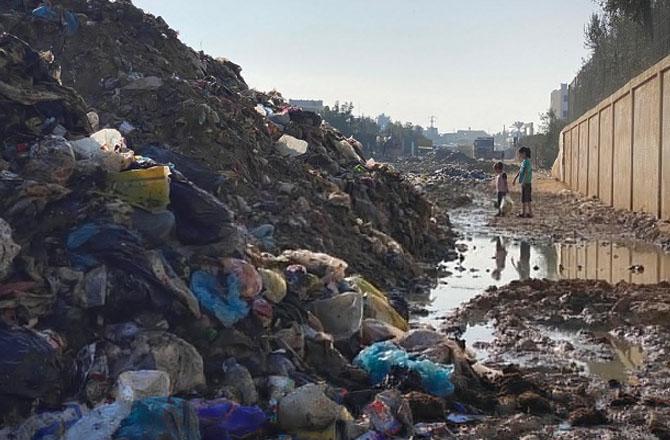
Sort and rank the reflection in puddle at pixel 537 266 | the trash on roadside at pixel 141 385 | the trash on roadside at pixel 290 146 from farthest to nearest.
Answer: the trash on roadside at pixel 290 146 → the reflection in puddle at pixel 537 266 → the trash on roadside at pixel 141 385

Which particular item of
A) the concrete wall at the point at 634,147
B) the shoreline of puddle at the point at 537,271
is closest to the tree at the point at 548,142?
the concrete wall at the point at 634,147

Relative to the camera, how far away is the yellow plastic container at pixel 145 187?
5.02 meters

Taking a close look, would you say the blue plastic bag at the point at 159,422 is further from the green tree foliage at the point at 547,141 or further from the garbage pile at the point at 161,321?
the green tree foliage at the point at 547,141

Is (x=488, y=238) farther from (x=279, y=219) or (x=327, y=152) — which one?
(x=279, y=219)

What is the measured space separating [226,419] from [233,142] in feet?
20.7

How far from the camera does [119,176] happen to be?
16.8 ft

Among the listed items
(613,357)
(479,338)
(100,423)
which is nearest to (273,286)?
(100,423)

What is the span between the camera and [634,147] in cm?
1739

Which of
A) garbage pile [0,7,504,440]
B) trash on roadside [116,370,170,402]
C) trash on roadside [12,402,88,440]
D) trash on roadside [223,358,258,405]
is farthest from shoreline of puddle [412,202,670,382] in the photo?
trash on roadside [12,402,88,440]

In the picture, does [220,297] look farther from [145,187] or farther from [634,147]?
[634,147]

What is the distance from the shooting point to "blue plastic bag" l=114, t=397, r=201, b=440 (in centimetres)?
342

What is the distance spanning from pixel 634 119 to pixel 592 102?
11.3 m

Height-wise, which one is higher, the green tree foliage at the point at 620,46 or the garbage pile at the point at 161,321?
the green tree foliage at the point at 620,46

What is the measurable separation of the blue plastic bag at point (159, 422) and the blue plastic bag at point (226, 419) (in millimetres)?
158
